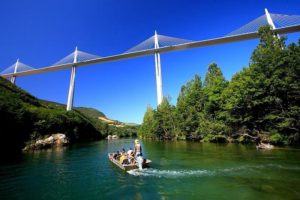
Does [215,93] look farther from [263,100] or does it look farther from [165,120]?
[165,120]

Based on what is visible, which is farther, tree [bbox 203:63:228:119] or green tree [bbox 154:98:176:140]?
green tree [bbox 154:98:176:140]

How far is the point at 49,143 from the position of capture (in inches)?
1618

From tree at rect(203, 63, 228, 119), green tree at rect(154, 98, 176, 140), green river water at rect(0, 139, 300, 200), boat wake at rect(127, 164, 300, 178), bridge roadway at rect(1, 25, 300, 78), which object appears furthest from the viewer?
green tree at rect(154, 98, 176, 140)

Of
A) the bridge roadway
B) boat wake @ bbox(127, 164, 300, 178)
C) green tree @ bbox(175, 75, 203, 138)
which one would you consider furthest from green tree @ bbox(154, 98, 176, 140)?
boat wake @ bbox(127, 164, 300, 178)

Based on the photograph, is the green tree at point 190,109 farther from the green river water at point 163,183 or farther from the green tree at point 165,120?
the green river water at point 163,183

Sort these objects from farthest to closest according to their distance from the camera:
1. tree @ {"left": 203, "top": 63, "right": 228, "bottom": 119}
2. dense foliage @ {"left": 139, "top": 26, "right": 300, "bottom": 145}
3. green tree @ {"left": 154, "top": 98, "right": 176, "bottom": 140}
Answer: green tree @ {"left": 154, "top": 98, "right": 176, "bottom": 140}, tree @ {"left": 203, "top": 63, "right": 228, "bottom": 119}, dense foliage @ {"left": 139, "top": 26, "right": 300, "bottom": 145}

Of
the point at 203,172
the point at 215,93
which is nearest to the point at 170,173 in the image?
the point at 203,172

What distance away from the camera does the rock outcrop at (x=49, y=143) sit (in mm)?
35594

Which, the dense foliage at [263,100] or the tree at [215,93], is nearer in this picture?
the dense foliage at [263,100]

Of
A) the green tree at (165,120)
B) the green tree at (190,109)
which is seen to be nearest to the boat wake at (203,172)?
the green tree at (190,109)

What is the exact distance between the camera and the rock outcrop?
35594 mm

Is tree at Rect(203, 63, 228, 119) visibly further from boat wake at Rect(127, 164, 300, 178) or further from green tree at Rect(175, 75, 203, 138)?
boat wake at Rect(127, 164, 300, 178)

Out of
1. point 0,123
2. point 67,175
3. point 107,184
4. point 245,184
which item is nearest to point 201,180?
point 245,184

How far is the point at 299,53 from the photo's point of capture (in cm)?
2558
